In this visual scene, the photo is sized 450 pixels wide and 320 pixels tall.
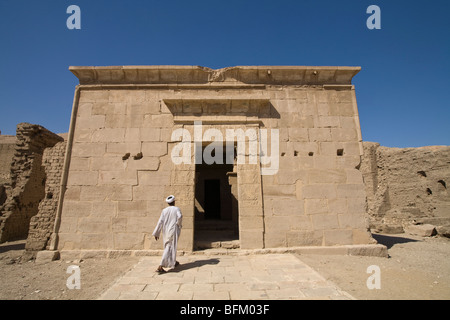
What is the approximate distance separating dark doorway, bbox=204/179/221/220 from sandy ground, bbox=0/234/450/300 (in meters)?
9.25

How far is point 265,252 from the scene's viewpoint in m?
5.17

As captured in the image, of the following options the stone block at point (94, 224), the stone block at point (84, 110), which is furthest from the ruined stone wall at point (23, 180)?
the stone block at point (94, 224)

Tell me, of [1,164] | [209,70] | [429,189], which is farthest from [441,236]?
[1,164]

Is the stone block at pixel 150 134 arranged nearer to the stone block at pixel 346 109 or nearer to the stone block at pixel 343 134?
the stone block at pixel 343 134

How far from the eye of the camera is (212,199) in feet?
47.1

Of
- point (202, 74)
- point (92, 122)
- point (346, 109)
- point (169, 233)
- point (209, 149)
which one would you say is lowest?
point (169, 233)

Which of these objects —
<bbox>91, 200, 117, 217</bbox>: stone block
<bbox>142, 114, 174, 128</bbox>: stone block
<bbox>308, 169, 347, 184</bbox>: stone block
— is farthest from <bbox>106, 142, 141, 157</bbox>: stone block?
<bbox>308, 169, 347, 184</bbox>: stone block

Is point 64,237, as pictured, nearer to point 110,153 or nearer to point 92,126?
point 110,153

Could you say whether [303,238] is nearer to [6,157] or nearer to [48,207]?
[48,207]

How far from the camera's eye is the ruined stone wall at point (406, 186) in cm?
1116

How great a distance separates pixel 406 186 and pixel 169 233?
14.6m

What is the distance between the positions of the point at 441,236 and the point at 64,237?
41.9 ft

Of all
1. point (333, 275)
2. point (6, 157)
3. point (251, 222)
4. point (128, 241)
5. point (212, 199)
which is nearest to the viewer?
point (333, 275)

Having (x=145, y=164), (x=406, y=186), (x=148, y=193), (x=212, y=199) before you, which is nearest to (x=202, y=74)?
(x=145, y=164)
